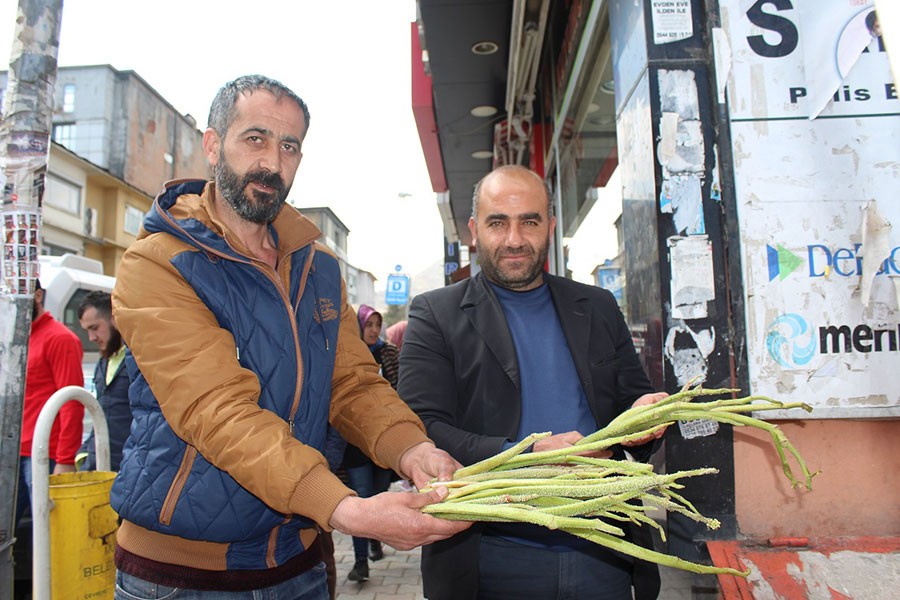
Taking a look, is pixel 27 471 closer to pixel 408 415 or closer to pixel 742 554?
pixel 408 415

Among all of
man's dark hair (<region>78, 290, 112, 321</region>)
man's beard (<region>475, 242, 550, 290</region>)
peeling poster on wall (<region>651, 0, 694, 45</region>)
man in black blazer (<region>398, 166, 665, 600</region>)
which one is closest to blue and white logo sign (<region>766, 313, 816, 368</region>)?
man in black blazer (<region>398, 166, 665, 600</region>)

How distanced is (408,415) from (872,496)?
2016 mm

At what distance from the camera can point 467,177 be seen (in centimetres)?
1255

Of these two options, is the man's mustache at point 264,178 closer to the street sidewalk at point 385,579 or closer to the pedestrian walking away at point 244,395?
the pedestrian walking away at point 244,395

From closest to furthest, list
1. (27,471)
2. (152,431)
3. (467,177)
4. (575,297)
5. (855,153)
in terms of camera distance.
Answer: (152,431), (575,297), (855,153), (27,471), (467,177)

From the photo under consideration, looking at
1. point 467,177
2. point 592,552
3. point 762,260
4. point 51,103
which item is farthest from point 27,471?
point 467,177

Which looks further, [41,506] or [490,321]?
[41,506]

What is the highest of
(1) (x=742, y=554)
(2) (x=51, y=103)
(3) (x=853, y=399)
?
(2) (x=51, y=103)

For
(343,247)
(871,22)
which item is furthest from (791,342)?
(343,247)

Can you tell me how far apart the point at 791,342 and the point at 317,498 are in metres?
2.06

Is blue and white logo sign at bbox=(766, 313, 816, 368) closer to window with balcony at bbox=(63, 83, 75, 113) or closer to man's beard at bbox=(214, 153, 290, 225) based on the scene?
man's beard at bbox=(214, 153, 290, 225)

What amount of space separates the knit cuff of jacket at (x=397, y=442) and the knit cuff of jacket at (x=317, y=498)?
385mm

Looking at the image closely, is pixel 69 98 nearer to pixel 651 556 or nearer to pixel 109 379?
pixel 109 379

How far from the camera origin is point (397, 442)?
1781mm
